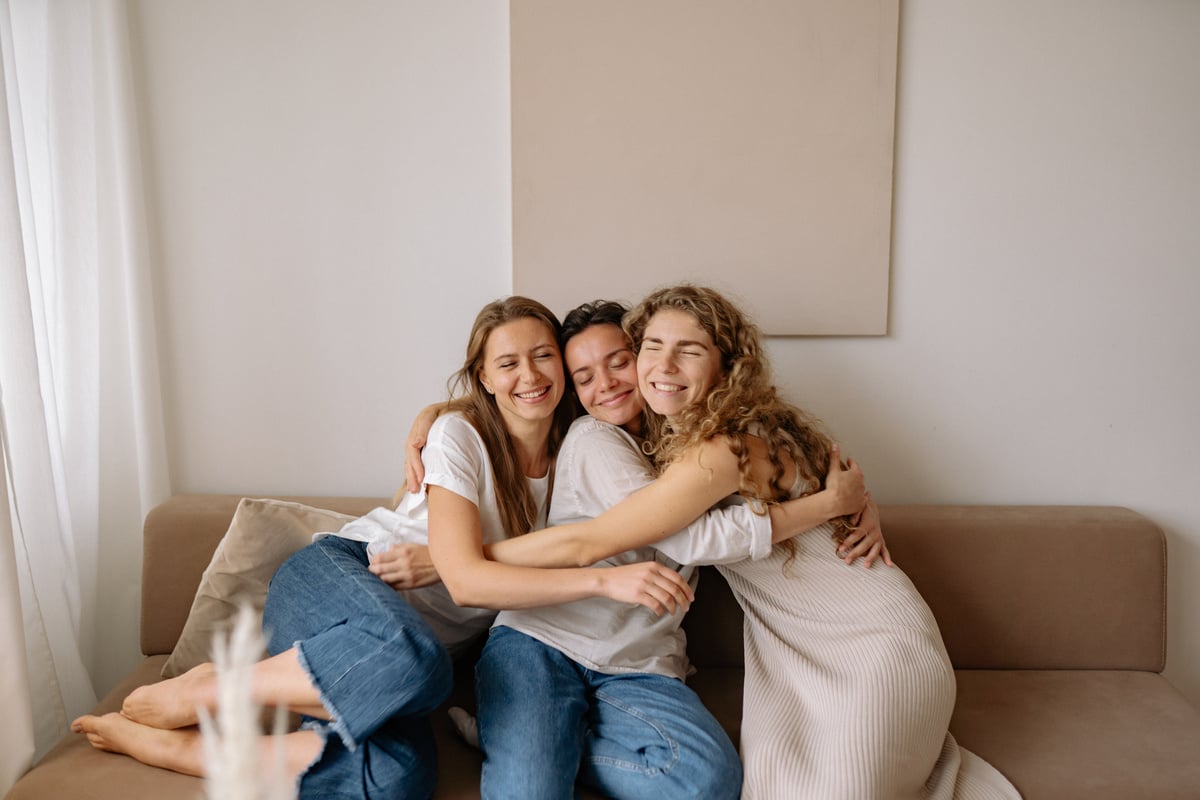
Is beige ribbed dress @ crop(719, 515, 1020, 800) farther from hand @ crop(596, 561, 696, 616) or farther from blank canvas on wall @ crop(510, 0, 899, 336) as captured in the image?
blank canvas on wall @ crop(510, 0, 899, 336)

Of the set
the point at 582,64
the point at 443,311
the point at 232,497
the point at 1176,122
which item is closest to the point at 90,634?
the point at 232,497

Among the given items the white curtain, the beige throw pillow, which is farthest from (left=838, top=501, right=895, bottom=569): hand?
the white curtain

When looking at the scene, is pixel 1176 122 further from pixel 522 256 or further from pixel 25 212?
pixel 25 212

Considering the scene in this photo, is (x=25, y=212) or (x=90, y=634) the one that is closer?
(x=25, y=212)

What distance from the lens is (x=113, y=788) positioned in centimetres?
139

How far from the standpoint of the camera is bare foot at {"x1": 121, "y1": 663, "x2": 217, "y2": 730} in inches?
57.8

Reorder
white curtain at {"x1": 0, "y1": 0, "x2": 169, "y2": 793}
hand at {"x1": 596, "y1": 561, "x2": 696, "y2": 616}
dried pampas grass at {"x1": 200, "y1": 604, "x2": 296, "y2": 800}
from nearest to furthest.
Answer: dried pampas grass at {"x1": 200, "y1": 604, "x2": 296, "y2": 800}
hand at {"x1": 596, "y1": 561, "x2": 696, "y2": 616}
white curtain at {"x1": 0, "y1": 0, "x2": 169, "y2": 793}

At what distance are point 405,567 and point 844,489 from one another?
862 millimetres

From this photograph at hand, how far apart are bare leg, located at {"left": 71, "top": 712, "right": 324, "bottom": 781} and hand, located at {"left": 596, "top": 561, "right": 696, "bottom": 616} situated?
0.55 metres

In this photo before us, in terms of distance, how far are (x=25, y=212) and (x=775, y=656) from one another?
1832 mm

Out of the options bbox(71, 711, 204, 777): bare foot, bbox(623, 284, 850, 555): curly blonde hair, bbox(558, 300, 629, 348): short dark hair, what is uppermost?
bbox(558, 300, 629, 348): short dark hair

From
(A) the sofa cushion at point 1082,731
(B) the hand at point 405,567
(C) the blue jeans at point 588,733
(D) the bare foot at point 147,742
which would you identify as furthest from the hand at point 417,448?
(A) the sofa cushion at point 1082,731

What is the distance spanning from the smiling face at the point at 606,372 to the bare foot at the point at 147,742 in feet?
3.12

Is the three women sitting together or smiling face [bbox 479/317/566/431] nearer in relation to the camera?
the three women sitting together
